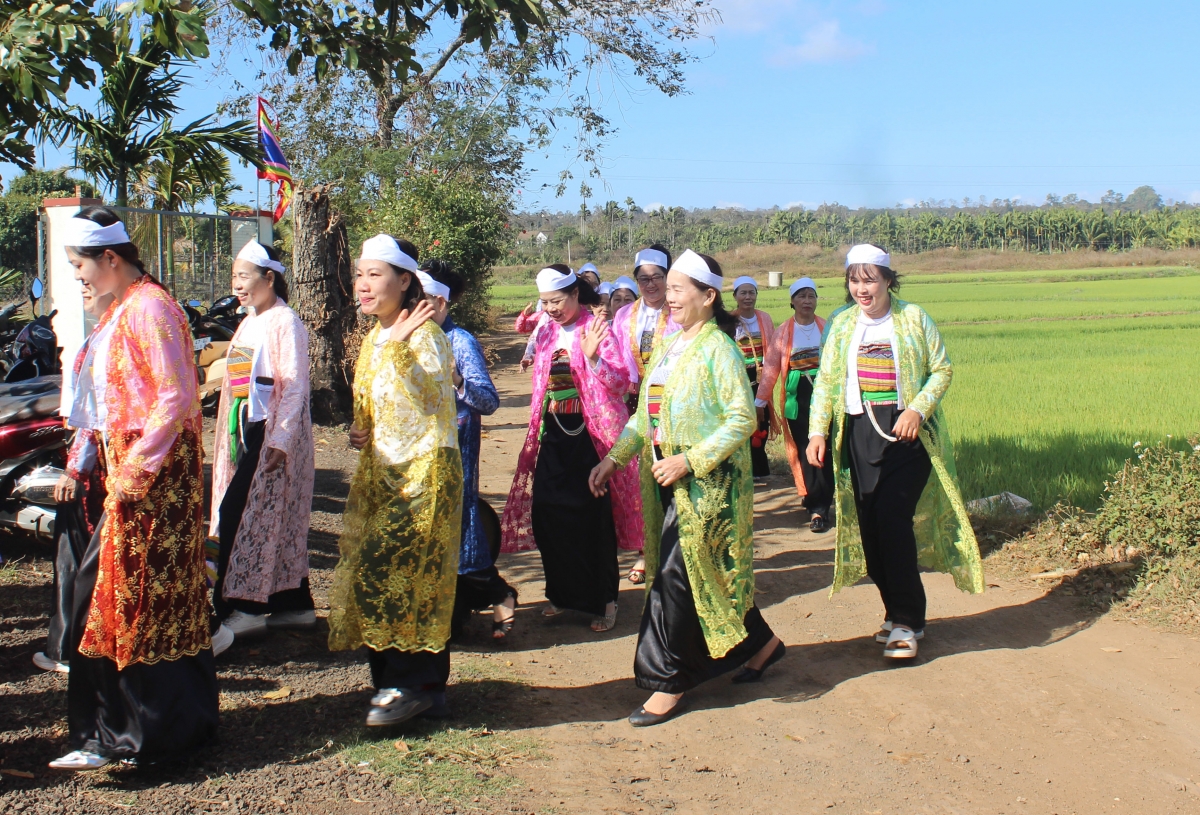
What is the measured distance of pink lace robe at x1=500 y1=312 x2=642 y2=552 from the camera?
16.8ft

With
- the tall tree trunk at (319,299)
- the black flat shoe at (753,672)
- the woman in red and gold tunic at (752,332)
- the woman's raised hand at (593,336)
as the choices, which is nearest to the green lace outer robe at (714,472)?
the black flat shoe at (753,672)

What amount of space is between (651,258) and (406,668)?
10.3 ft

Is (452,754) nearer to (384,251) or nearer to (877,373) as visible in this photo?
(384,251)

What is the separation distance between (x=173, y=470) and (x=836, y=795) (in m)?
2.30

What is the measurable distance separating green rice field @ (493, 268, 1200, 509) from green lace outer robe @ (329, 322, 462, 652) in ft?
13.0

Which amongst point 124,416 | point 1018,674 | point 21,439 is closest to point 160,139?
point 21,439

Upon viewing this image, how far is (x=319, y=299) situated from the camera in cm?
1066

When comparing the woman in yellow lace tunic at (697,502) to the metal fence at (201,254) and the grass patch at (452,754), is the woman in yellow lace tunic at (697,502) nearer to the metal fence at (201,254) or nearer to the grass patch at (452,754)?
the grass patch at (452,754)

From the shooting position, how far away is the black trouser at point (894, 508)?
181 inches

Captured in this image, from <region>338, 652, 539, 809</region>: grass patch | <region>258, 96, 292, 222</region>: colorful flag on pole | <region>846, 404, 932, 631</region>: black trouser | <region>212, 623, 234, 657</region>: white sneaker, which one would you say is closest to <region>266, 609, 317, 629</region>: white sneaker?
<region>212, 623, 234, 657</region>: white sneaker

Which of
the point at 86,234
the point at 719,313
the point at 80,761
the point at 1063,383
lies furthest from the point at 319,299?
the point at 1063,383

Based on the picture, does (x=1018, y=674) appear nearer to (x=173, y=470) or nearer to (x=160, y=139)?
(x=173, y=470)

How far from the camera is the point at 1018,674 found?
4375mm

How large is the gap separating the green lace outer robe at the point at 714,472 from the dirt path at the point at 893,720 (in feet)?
1.49
